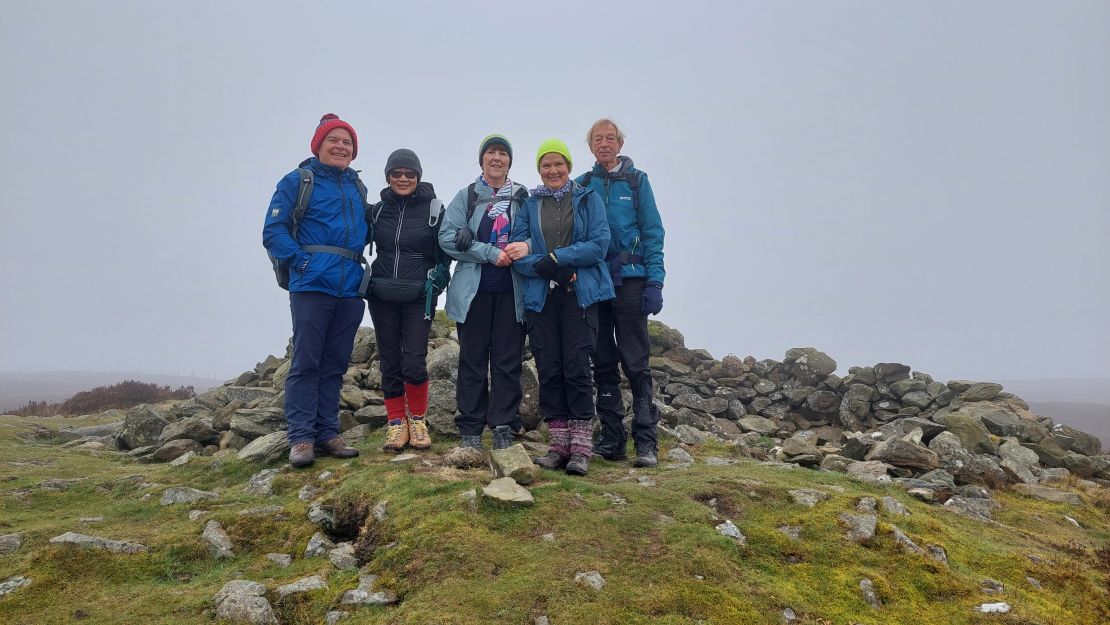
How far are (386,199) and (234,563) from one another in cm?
444

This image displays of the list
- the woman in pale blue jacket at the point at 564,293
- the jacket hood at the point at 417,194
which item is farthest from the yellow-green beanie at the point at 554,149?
the jacket hood at the point at 417,194

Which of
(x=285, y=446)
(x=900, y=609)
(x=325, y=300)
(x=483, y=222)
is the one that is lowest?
(x=900, y=609)

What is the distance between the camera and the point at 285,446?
7543 mm

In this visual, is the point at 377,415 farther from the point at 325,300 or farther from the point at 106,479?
the point at 106,479

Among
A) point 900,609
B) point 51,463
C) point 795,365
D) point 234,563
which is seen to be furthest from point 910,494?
point 51,463

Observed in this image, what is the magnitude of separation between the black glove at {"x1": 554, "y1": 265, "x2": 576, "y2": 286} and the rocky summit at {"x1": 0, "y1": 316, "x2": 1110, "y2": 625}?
1.90 m

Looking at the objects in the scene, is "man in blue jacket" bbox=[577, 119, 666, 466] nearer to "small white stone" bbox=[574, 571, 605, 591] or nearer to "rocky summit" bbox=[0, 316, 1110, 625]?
"rocky summit" bbox=[0, 316, 1110, 625]

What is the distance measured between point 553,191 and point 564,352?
1.89 meters

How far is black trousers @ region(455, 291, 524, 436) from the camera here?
692 centimetres

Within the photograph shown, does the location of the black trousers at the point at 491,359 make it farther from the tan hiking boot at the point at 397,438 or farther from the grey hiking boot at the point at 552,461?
the tan hiking boot at the point at 397,438

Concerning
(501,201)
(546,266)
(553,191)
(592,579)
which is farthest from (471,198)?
(592,579)

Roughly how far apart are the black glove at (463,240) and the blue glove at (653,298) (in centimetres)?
216

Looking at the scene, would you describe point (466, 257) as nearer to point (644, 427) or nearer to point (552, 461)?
point (552, 461)

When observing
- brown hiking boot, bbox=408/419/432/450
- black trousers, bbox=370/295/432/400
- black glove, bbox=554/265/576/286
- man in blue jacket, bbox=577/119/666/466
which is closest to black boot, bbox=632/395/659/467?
man in blue jacket, bbox=577/119/666/466
